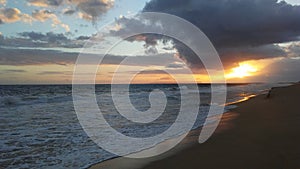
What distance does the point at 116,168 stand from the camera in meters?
6.06

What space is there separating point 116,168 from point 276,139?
3.98 metres

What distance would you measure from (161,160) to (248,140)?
8.08 feet

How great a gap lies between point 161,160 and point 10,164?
338cm

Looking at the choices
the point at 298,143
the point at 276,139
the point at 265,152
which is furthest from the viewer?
the point at 276,139

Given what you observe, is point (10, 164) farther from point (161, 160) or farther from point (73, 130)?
point (73, 130)

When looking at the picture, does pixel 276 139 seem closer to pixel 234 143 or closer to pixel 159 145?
pixel 234 143

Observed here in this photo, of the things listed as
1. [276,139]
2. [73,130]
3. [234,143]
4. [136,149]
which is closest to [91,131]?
[73,130]

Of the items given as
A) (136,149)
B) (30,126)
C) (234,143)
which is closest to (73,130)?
(30,126)

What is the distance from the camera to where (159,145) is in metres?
8.40

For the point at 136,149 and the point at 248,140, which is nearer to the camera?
the point at 248,140

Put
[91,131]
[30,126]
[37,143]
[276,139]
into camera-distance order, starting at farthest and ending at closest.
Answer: [30,126] < [91,131] < [37,143] < [276,139]

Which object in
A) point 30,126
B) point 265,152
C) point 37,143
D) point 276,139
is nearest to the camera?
point 265,152

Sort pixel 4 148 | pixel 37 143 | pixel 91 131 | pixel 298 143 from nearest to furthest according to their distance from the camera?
pixel 298 143 → pixel 4 148 → pixel 37 143 → pixel 91 131

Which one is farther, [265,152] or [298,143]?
[298,143]
